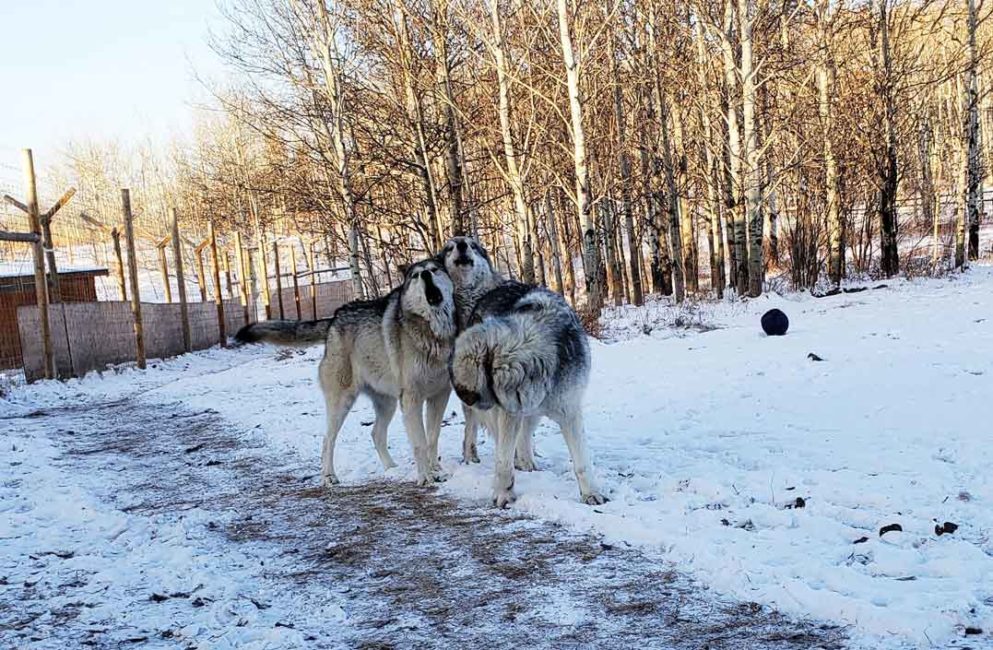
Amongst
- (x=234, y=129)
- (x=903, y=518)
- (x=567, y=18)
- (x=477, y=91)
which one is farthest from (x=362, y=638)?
(x=234, y=129)

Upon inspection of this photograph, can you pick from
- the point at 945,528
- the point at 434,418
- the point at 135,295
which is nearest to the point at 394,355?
the point at 434,418

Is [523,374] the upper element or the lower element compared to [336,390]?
upper

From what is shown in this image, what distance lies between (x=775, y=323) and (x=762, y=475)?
7.13 metres

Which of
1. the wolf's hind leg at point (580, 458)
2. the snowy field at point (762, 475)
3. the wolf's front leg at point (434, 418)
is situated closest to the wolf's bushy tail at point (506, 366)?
the wolf's hind leg at point (580, 458)

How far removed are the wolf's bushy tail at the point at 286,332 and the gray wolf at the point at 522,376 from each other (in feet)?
7.64

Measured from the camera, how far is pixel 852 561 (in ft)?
12.2

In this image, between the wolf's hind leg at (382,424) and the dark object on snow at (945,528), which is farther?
the wolf's hind leg at (382,424)

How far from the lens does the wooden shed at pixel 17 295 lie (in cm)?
1730

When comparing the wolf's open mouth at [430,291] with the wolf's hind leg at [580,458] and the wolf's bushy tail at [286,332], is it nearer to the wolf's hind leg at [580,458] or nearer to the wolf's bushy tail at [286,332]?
the wolf's bushy tail at [286,332]

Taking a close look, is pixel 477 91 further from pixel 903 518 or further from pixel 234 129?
pixel 234 129

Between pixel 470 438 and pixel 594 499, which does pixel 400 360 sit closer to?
pixel 470 438

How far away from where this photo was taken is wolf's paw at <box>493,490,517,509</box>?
5.25 m

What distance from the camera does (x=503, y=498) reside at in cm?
526

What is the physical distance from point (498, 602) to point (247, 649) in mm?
1148
